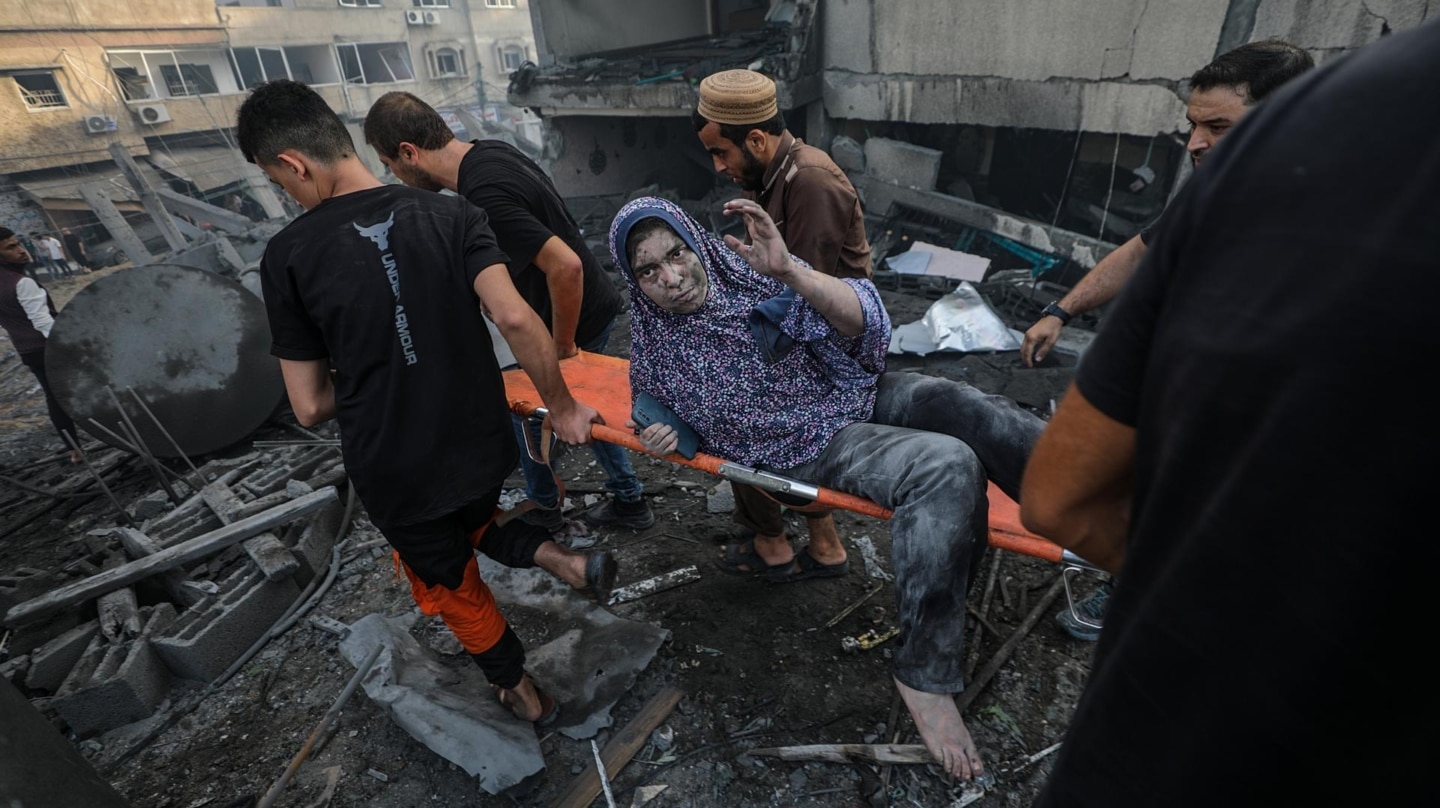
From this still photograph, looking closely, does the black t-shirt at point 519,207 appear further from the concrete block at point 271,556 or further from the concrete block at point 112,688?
the concrete block at point 112,688

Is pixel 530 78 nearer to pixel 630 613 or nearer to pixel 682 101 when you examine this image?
pixel 682 101

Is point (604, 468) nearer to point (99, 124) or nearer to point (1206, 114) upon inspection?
point (1206, 114)

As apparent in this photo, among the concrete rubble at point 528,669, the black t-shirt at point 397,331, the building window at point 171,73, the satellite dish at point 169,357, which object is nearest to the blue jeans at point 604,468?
the concrete rubble at point 528,669

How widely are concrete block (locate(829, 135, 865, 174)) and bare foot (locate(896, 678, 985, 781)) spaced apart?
800 centimetres

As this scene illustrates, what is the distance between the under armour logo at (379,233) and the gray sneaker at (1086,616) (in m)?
2.96

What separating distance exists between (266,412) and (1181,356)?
6381 mm

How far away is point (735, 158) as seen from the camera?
3139 millimetres

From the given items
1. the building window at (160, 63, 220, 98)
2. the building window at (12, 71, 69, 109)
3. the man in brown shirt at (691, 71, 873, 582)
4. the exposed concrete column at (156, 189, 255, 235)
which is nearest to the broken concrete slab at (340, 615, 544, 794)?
the man in brown shirt at (691, 71, 873, 582)

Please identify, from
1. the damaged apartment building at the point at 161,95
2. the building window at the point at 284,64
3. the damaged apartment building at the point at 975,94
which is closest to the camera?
the damaged apartment building at the point at 975,94

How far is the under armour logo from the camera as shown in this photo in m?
2.03

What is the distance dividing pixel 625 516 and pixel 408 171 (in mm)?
2193

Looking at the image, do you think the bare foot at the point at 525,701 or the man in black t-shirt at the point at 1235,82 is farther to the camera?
the bare foot at the point at 525,701

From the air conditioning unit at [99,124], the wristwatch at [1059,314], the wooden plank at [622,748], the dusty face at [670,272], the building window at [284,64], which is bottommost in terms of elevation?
the wooden plank at [622,748]

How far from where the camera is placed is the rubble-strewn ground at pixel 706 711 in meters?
2.41
